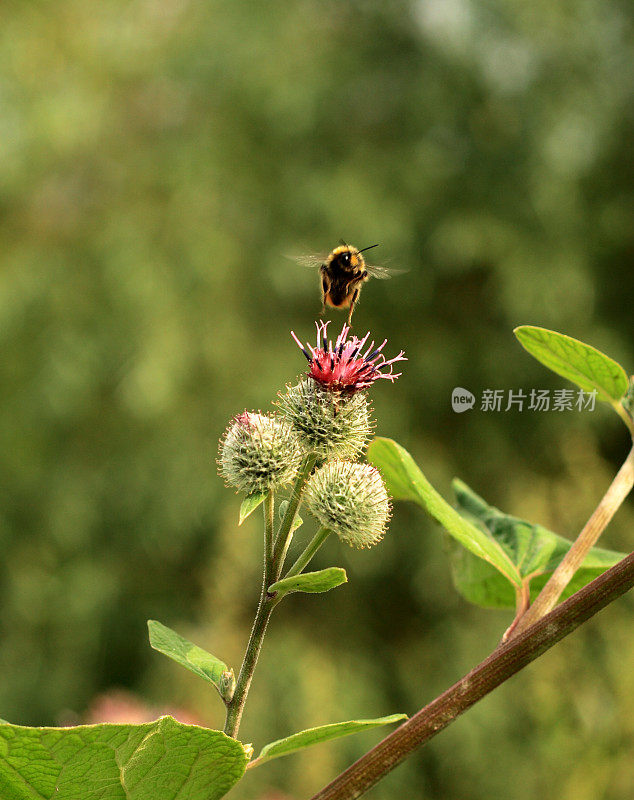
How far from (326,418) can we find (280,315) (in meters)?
4.46

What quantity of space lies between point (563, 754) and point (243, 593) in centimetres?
196

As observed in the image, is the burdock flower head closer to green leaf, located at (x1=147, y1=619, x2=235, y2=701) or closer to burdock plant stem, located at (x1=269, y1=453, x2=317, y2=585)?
burdock plant stem, located at (x1=269, y1=453, x2=317, y2=585)

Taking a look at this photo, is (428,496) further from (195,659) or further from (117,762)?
(117,762)

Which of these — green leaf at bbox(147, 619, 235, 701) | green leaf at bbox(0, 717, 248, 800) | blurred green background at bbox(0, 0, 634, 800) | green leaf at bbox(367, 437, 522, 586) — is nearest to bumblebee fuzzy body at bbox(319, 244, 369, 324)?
green leaf at bbox(367, 437, 522, 586)

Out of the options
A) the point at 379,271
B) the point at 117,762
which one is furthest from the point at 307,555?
the point at 379,271

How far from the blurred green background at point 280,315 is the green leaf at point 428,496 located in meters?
3.63

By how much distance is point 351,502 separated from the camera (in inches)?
35.9

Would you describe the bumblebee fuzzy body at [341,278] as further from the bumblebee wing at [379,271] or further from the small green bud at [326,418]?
the small green bud at [326,418]

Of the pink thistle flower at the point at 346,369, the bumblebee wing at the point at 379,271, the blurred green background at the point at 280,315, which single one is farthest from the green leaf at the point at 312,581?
the blurred green background at the point at 280,315

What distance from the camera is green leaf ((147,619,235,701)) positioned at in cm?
64

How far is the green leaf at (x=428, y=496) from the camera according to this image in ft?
2.44

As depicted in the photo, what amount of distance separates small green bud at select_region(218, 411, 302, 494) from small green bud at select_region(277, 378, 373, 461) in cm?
3

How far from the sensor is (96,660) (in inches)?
192

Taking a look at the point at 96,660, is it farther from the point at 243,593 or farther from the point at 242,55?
the point at 242,55
